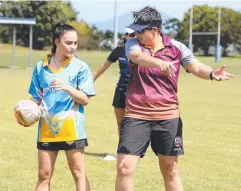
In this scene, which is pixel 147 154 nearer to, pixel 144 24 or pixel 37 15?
pixel 144 24

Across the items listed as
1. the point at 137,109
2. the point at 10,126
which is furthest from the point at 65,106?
the point at 10,126

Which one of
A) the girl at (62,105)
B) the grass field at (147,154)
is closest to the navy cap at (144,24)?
the girl at (62,105)

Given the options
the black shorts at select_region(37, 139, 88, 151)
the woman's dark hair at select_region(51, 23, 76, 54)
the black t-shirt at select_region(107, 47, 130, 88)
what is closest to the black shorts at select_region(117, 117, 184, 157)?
the black shorts at select_region(37, 139, 88, 151)

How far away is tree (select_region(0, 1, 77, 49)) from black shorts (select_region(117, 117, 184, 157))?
7618 cm

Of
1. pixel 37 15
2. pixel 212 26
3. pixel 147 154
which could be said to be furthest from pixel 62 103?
pixel 212 26

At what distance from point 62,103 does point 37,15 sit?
3112 inches

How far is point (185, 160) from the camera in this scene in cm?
889

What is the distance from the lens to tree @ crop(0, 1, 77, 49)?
8144 centimetres

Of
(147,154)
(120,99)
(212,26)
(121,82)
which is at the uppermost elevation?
(121,82)

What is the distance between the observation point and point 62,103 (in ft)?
17.3

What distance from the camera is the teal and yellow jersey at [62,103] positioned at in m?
5.28

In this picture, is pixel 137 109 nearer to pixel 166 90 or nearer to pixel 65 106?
pixel 166 90

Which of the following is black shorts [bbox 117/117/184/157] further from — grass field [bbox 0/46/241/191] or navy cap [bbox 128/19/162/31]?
grass field [bbox 0/46/241/191]

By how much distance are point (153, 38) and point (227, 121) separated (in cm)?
818
